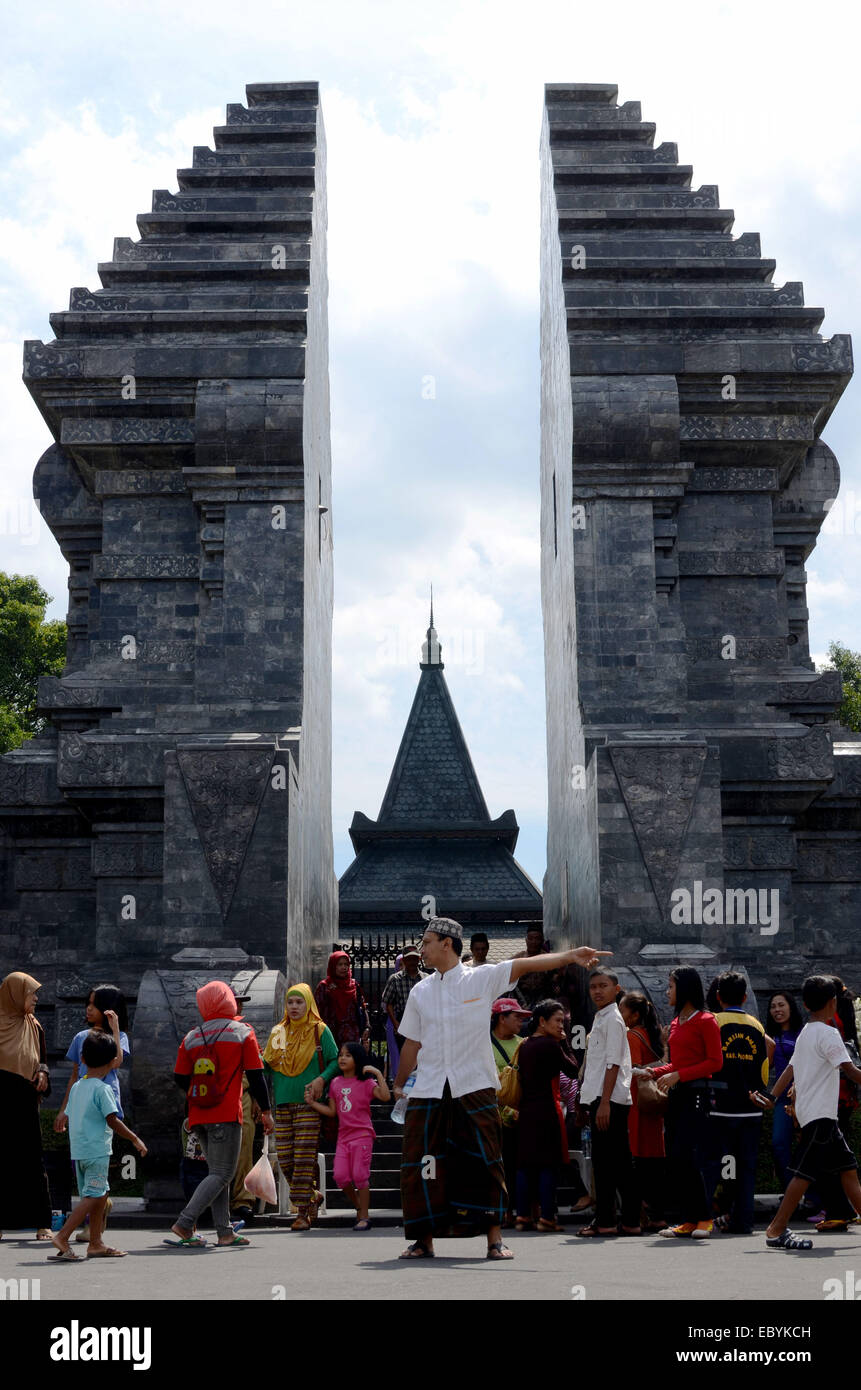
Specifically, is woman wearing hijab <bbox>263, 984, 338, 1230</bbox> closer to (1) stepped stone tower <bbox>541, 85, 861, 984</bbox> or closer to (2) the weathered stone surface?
(2) the weathered stone surface

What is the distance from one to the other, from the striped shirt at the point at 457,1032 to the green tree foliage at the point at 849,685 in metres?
21.8

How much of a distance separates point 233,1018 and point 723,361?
32.3ft

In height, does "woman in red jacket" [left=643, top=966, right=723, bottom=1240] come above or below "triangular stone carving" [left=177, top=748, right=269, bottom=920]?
below

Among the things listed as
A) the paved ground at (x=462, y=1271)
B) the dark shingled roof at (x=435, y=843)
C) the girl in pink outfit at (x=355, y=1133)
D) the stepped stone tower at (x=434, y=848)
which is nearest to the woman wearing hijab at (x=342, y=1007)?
the girl in pink outfit at (x=355, y=1133)

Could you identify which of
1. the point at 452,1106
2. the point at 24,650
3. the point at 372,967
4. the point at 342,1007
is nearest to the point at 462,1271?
the point at 452,1106

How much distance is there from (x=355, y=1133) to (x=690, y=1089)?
6.91 feet

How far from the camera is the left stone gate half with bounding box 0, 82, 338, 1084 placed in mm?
12875

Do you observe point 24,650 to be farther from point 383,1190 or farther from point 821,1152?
point 821,1152

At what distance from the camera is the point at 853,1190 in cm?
759

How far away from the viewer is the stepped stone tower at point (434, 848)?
2398 centimetres

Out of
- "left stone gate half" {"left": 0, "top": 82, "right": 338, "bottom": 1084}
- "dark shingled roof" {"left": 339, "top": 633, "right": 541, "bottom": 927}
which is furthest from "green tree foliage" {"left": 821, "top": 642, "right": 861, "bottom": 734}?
"left stone gate half" {"left": 0, "top": 82, "right": 338, "bottom": 1084}

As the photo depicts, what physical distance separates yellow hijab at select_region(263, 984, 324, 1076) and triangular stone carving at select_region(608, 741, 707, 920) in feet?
14.4

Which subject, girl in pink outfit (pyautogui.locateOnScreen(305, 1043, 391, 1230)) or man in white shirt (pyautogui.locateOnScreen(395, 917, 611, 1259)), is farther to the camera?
girl in pink outfit (pyautogui.locateOnScreen(305, 1043, 391, 1230))
